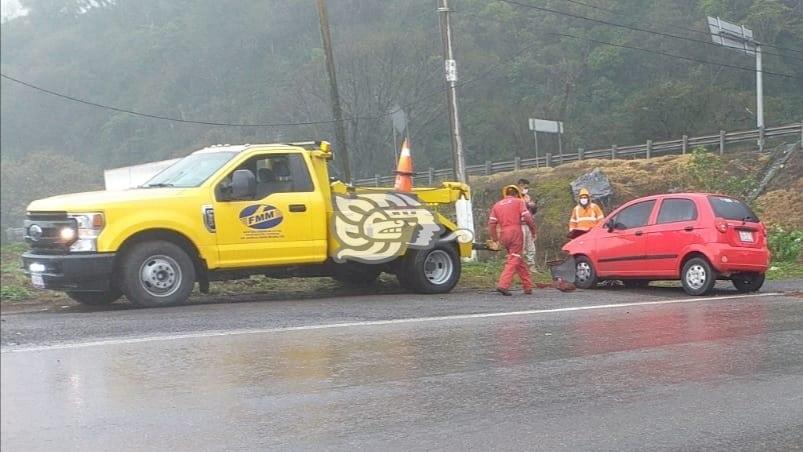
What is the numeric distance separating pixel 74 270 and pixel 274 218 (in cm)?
255

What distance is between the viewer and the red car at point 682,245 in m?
11.9

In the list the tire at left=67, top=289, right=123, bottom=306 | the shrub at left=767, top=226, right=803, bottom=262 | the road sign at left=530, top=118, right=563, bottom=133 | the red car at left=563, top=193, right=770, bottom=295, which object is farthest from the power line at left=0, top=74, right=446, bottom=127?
the shrub at left=767, top=226, right=803, bottom=262

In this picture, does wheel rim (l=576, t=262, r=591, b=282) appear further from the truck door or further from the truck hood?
the truck hood

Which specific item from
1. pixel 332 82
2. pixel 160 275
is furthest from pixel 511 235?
pixel 332 82

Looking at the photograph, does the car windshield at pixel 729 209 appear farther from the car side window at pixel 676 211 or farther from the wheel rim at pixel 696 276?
the wheel rim at pixel 696 276

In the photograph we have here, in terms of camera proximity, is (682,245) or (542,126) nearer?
(682,245)

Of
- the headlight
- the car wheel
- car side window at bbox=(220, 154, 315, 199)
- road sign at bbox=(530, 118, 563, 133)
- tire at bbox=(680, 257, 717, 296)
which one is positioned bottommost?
tire at bbox=(680, 257, 717, 296)

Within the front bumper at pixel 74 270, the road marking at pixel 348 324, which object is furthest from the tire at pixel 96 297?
the road marking at pixel 348 324

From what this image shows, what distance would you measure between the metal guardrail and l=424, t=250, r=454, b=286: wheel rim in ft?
31.5

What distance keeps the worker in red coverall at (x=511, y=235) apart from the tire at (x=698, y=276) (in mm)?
2435

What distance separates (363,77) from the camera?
99.5ft

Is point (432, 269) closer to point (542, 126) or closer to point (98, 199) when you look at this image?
point (98, 199)

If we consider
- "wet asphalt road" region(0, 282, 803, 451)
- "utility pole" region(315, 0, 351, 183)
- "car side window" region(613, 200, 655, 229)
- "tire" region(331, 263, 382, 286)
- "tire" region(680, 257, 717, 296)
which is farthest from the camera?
"utility pole" region(315, 0, 351, 183)

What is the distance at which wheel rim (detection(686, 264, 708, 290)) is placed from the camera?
1194 cm
